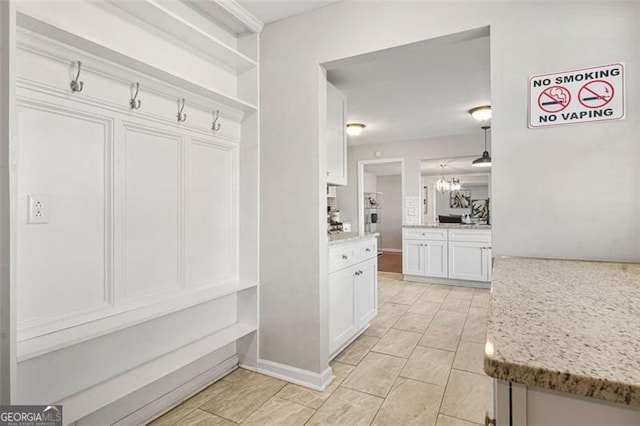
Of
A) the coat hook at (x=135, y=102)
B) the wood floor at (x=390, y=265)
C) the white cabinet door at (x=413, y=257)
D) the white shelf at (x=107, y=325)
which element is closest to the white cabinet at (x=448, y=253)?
the white cabinet door at (x=413, y=257)

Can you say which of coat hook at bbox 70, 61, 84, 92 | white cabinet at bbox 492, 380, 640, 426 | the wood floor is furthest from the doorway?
white cabinet at bbox 492, 380, 640, 426

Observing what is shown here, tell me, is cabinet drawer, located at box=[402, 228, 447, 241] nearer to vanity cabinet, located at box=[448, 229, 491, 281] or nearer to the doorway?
vanity cabinet, located at box=[448, 229, 491, 281]

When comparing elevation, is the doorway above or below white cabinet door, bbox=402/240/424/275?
above

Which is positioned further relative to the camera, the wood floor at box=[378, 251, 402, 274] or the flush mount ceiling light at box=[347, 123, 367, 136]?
the wood floor at box=[378, 251, 402, 274]

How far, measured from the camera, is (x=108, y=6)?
1.63 m

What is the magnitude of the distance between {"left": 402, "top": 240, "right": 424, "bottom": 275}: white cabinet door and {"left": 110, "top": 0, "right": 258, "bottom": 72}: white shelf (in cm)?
382

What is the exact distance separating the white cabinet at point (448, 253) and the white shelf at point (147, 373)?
3.54m

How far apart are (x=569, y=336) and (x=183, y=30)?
2.17m

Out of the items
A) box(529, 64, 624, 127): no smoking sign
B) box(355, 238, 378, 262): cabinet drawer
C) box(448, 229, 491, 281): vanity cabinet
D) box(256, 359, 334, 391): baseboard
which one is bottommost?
box(256, 359, 334, 391): baseboard

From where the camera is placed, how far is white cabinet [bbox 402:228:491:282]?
15.4 ft

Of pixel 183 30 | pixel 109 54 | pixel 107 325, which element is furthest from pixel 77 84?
pixel 107 325

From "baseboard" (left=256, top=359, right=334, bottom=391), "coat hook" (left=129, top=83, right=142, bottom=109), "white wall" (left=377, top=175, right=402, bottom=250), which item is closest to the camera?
"coat hook" (left=129, top=83, right=142, bottom=109)

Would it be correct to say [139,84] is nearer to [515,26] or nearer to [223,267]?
[223,267]

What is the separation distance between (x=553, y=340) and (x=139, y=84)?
203 cm
